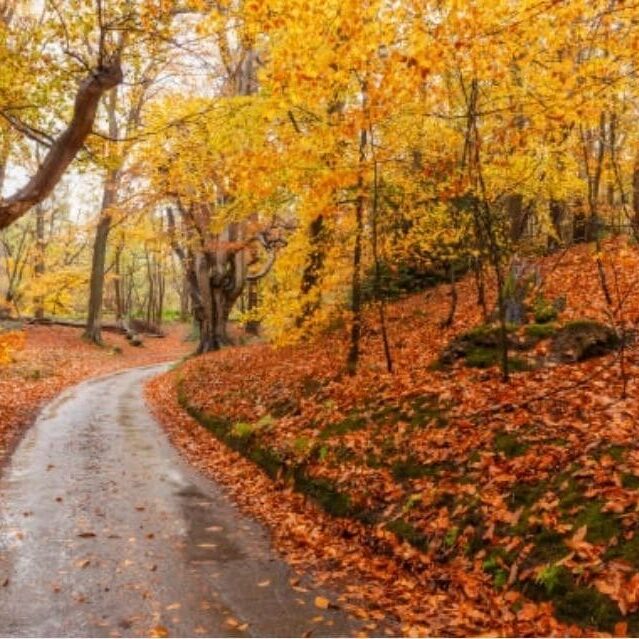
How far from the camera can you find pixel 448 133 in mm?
14164

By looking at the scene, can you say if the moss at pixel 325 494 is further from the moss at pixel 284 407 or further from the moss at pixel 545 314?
the moss at pixel 545 314

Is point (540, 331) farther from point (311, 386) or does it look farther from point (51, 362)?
point (51, 362)

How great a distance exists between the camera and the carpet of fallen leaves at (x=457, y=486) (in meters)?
5.92

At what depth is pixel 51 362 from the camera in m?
26.9

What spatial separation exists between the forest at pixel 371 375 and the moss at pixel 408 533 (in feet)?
0.07

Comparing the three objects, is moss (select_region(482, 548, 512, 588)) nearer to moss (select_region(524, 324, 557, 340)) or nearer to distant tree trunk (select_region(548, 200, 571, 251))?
moss (select_region(524, 324, 557, 340))

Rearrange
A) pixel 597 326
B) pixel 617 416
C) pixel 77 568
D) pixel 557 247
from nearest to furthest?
pixel 77 568, pixel 617 416, pixel 597 326, pixel 557 247

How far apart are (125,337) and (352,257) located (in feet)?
98.7

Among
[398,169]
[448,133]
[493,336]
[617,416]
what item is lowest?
[617,416]

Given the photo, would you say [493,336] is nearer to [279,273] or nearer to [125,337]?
[279,273]

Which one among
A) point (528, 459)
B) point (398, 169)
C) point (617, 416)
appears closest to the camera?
point (528, 459)

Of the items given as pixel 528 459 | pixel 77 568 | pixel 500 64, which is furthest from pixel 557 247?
pixel 77 568

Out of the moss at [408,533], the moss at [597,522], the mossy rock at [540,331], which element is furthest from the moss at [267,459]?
the moss at [597,522]

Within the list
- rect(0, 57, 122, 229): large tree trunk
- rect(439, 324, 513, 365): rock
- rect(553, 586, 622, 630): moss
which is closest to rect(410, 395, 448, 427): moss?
rect(439, 324, 513, 365): rock
